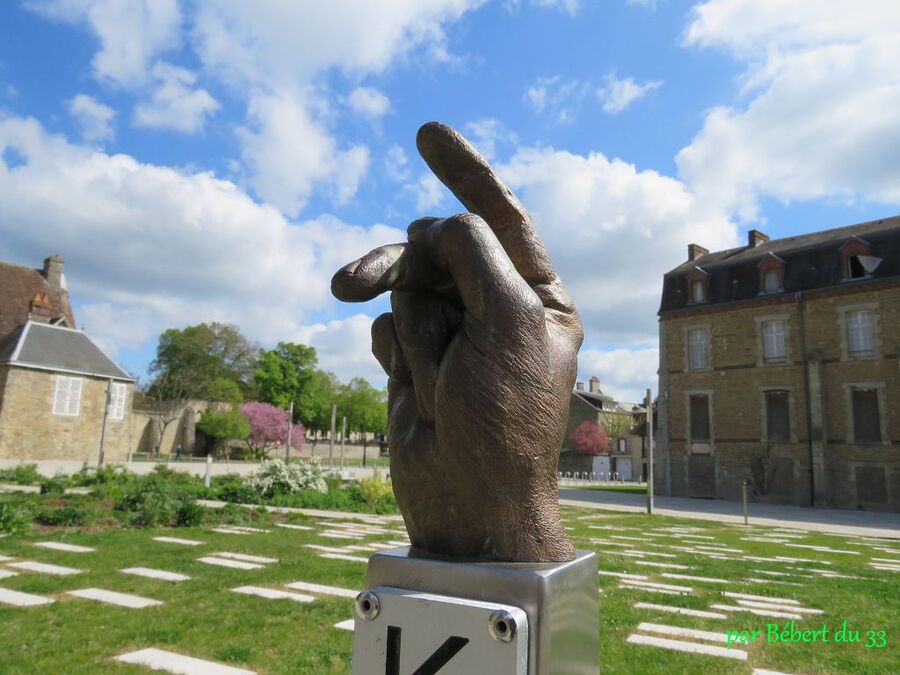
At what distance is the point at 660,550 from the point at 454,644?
30.8ft

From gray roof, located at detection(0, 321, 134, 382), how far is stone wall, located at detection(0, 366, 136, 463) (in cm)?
43

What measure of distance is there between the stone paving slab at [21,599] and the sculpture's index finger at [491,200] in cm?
551

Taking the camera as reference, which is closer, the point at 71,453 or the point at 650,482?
the point at 650,482

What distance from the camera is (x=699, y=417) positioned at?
2789cm

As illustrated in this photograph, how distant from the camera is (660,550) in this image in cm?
1016

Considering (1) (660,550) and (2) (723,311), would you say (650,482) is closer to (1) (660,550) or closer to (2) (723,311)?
(1) (660,550)

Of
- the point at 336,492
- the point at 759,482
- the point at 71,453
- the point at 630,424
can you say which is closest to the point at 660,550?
the point at 336,492

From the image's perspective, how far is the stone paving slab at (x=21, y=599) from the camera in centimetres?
558

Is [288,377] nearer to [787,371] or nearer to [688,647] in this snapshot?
[787,371]

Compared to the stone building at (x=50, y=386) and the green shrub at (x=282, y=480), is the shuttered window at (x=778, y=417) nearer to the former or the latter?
the green shrub at (x=282, y=480)

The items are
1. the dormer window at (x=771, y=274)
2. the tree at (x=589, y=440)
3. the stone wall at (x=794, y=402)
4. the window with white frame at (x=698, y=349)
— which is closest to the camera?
the stone wall at (x=794, y=402)

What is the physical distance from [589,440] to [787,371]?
68.9ft

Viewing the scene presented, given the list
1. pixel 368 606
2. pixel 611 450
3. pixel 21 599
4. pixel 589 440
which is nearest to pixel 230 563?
pixel 21 599

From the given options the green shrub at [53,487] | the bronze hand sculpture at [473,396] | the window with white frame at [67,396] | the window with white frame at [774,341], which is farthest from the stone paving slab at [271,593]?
the window with white frame at [67,396]
